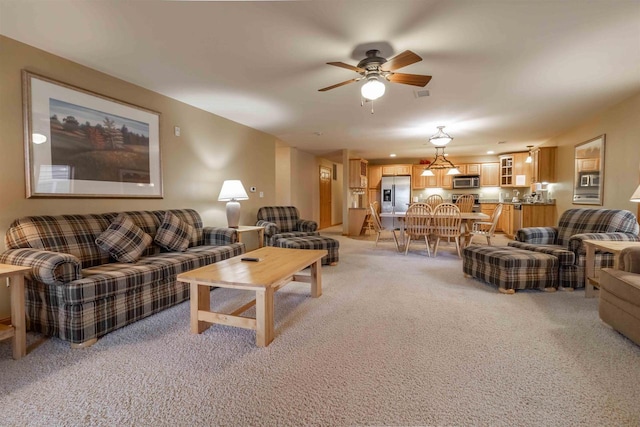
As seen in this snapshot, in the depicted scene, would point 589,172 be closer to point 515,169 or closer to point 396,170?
point 515,169

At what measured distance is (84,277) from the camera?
7.02 ft

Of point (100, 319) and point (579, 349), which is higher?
point (100, 319)

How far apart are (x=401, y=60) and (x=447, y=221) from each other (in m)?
3.25

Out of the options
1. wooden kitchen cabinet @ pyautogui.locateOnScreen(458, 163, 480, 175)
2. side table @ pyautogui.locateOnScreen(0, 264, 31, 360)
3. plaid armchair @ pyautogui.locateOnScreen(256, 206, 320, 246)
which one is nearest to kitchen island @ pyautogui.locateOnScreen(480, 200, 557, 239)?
wooden kitchen cabinet @ pyautogui.locateOnScreen(458, 163, 480, 175)

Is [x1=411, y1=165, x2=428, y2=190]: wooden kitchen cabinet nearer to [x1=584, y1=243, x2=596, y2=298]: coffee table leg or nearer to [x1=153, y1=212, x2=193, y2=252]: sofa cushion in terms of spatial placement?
[x1=584, y1=243, x2=596, y2=298]: coffee table leg

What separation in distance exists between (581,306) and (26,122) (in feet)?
16.5

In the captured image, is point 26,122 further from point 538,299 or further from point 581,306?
point 581,306

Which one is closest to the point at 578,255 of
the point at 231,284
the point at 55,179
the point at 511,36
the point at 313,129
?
the point at 511,36

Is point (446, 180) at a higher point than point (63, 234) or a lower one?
higher

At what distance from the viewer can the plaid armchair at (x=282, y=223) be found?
4.75 metres

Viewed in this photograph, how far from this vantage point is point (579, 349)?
6.49 ft

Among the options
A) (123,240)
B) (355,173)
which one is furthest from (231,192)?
(355,173)

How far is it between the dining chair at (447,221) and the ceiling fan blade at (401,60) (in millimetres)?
2971

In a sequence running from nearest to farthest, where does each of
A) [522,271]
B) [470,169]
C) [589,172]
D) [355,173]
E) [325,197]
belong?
[522,271]
[589,172]
[355,173]
[470,169]
[325,197]
